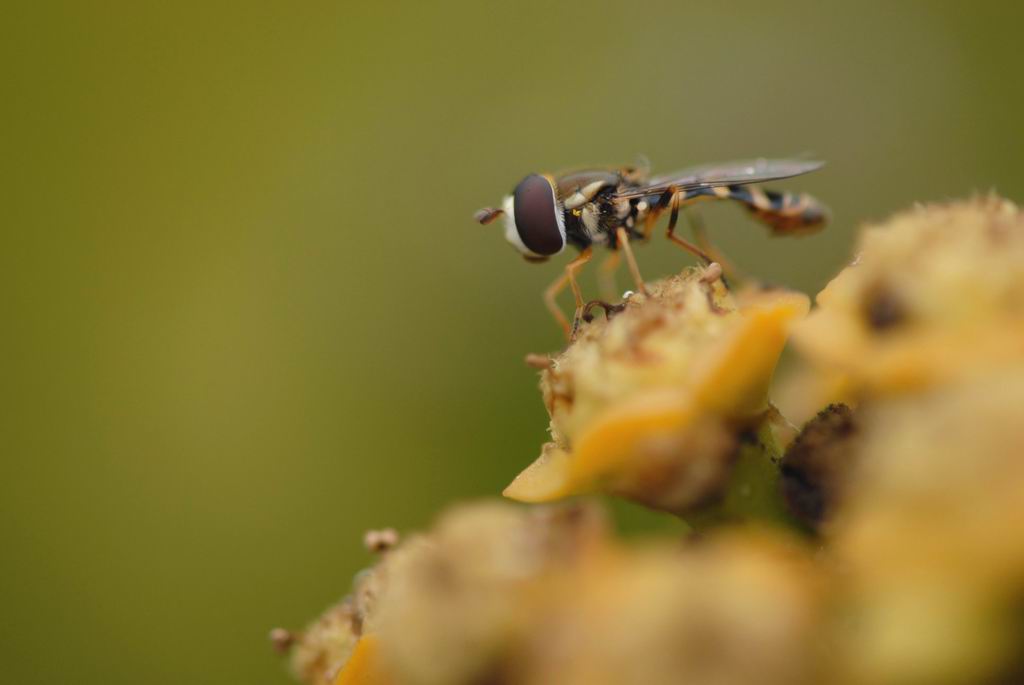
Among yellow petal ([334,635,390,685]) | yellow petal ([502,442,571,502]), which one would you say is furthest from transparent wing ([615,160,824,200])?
yellow petal ([334,635,390,685])

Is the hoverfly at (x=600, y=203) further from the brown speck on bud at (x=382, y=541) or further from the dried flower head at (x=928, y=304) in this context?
the dried flower head at (x=928, y=304)

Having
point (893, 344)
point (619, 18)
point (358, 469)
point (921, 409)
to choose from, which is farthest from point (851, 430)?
point (619, 18)

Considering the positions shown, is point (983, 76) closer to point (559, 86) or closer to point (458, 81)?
point (559, 86)

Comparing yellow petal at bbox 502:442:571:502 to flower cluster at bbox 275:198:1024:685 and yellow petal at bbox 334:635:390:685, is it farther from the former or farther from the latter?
yellow petal at bbox 334:635:390:685

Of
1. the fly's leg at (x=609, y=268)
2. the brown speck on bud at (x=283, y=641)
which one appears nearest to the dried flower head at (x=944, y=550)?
the brown speck on bud at (x=283, y=641)

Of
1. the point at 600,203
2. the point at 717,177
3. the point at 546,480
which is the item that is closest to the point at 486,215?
the point at 600,203

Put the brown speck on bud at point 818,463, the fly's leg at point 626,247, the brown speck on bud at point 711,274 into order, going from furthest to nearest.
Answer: the fly's leg at point 626,247
the brown speck on bud at point 711,274
the brown speck on bud at point 818,463
